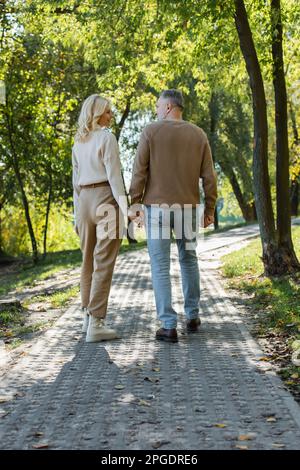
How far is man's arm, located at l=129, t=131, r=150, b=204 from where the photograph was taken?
7113mm

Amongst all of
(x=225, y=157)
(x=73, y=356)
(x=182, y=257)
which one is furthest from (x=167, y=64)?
(x=225, y=157)

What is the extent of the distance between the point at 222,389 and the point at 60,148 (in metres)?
17.9

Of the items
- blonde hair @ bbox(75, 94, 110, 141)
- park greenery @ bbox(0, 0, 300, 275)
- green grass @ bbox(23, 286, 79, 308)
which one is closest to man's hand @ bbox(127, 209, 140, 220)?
blonde hair @ bbox(75, 94, 110, 141)

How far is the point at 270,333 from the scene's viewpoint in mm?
7578

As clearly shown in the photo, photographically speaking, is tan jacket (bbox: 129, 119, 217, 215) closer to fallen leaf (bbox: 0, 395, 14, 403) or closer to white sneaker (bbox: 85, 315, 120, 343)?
white sneaker (bbox: 85, 315, 120, 343)

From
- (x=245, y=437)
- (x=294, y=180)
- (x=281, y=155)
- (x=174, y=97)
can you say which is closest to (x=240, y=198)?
(x=294, y=180)

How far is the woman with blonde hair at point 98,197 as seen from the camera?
23.1 feet

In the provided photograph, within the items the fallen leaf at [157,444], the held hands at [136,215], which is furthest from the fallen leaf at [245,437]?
the held hands at [136,215]

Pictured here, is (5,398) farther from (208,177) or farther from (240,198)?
(240,198)

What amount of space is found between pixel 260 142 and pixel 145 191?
497cm

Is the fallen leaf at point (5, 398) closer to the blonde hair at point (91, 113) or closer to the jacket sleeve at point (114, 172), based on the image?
the jacket sleeve at point (114, 172)

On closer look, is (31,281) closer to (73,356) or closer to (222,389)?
(73,356)

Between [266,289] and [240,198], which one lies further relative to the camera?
[240,198]

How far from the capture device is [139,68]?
14469 mm
